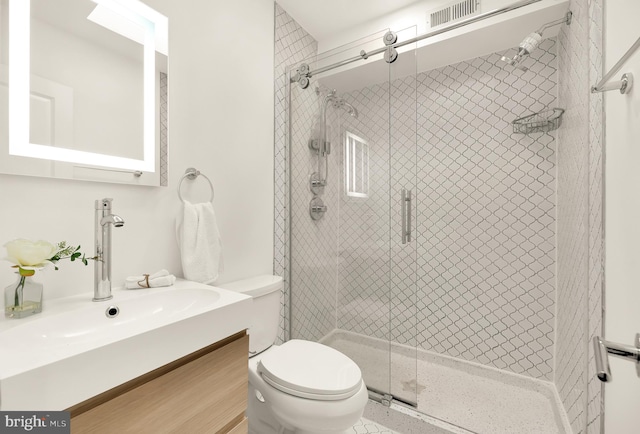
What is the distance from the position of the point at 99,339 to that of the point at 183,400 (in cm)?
28

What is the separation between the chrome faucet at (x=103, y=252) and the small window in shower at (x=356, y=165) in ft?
4.14

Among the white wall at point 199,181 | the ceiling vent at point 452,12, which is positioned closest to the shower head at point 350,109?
the white wall at point 199,181

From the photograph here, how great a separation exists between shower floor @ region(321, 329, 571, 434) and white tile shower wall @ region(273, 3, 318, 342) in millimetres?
571

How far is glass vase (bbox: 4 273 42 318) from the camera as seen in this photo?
78 cm

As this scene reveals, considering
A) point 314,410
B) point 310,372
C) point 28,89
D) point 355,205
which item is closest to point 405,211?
point 355,205

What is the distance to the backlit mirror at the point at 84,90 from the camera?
0.88 metres

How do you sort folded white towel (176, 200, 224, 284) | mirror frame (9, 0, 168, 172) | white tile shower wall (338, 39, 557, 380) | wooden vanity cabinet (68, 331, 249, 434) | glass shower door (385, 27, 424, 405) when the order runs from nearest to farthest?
wooden vanity cabinet (68, 331, 249, 434) → mirror frame (9, 0, 168, 172) → folded white towel (176, 200, 224, 284) → glass shower door (385, 27, 424, 405) → white tile shower wall (338, 39, 557, 380)

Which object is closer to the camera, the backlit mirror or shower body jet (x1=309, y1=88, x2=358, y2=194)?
the backlit mirror

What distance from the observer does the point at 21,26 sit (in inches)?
35.3

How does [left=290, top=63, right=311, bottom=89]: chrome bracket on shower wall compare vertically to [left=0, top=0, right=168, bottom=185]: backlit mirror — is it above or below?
above

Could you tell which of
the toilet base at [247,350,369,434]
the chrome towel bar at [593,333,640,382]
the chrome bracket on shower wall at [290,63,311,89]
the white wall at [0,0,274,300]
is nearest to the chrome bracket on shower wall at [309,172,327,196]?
the white wall at [0,0,274,300]

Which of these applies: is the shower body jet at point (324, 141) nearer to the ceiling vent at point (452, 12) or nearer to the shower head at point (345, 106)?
the shower head at point (345, 106)

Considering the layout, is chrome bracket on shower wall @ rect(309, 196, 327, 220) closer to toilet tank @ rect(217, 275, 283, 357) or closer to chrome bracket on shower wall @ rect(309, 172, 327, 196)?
chrome bracket on shower wall @ rect(309, 172, 327, 196)

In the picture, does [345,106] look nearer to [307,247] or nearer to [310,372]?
[307,247]
